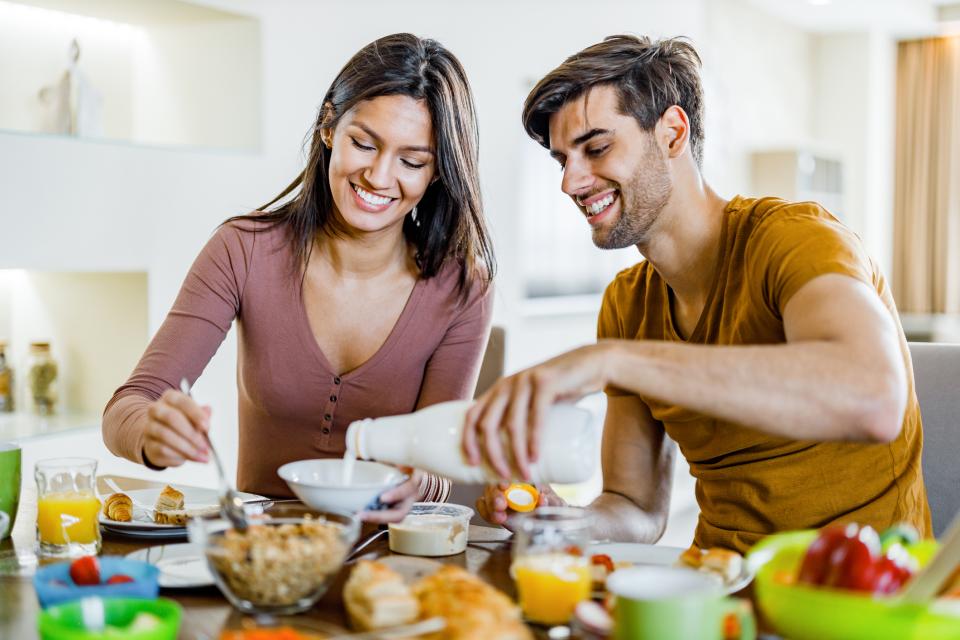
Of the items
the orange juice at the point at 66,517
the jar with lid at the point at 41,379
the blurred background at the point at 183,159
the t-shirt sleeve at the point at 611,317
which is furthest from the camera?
the jar with lid at the point at 41,379

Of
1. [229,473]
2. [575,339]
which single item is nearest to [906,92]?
[575,339]

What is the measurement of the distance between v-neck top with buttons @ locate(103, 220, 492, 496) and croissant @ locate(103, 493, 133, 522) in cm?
36

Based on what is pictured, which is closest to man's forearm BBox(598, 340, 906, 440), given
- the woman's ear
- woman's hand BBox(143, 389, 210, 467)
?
woman's hand BBox(143, 389, 210, 467)

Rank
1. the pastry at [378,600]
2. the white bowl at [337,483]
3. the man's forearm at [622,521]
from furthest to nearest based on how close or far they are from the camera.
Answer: the man's forearm at [622,521], the white bowl at [337,483], the pastry at [378,600]

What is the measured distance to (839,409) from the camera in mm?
1090

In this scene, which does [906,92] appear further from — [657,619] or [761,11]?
[657,619]

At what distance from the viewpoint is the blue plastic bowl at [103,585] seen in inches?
39.9

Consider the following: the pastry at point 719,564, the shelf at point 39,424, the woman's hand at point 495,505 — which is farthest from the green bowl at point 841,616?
the shelf at point 39,424

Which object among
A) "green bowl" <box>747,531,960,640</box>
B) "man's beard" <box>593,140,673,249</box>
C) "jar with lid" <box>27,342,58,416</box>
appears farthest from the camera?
"jar with lid" <box>27,342,58,416</box>

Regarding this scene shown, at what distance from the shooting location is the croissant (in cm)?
142

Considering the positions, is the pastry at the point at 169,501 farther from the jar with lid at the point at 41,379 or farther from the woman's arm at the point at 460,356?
the jar with lid at the point at 41,379

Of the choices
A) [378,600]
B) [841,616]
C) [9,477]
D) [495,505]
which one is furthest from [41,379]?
[841,616]

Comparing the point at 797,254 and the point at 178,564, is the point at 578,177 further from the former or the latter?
the point at 178,564

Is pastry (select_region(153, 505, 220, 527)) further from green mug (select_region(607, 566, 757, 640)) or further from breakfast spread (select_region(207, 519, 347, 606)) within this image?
green mug (select_region(607, 566, 757, 640))
